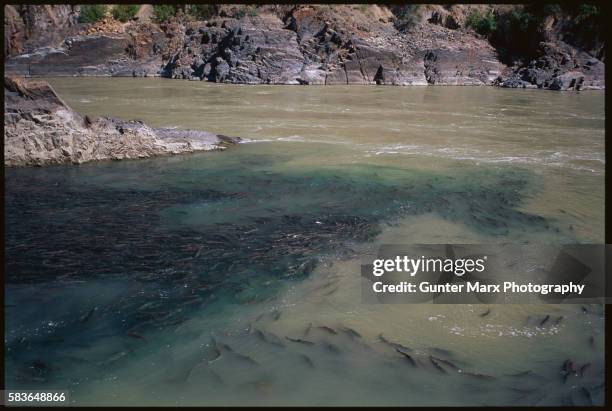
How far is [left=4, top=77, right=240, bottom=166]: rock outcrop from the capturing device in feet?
25.1

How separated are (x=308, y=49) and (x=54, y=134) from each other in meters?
23.9

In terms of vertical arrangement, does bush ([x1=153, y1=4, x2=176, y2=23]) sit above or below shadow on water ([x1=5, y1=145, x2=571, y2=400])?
above

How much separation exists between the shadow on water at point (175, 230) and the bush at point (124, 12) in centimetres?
3419

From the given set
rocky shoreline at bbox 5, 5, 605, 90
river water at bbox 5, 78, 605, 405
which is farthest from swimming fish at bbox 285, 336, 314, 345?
rocky shoreline at bbox 5, 5, 605, 90

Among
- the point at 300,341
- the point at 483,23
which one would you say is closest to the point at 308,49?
the point at 483,23

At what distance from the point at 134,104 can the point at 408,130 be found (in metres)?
9.96

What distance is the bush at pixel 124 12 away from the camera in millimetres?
37531

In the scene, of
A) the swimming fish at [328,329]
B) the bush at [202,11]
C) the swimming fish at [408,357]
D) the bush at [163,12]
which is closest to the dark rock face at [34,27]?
the bush at [163,12]

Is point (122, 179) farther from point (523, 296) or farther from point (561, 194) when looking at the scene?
point (561, 194)

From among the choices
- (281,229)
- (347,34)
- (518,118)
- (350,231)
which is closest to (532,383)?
(350,231)

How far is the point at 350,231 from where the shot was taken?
519 cm

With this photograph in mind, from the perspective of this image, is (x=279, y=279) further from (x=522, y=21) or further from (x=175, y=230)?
(x=522, y=21)

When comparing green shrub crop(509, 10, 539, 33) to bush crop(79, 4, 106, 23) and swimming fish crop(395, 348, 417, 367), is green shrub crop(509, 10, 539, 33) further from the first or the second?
swimming fish crop(395, 348, 417, 367)

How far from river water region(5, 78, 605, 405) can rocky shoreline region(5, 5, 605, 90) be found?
2062cm
